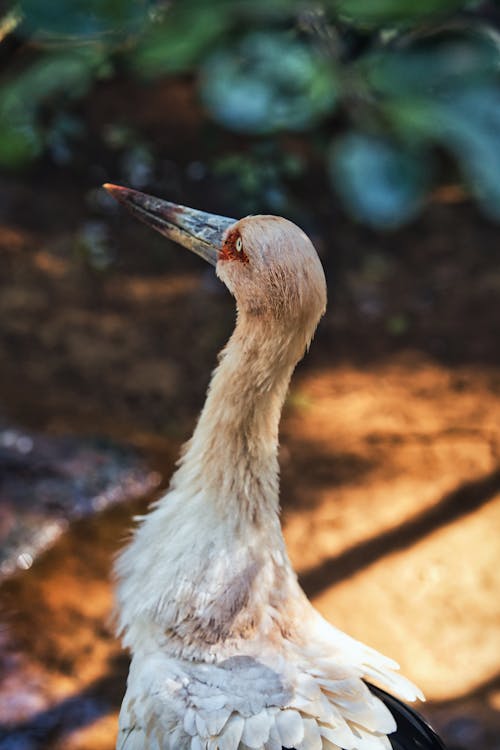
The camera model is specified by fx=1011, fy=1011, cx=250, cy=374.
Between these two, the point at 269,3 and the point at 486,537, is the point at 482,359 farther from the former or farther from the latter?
the point at 269,3

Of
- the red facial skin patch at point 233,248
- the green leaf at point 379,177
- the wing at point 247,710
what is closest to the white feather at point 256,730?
the wing at point 247,710

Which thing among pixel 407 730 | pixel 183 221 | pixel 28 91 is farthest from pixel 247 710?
pixel 28 91

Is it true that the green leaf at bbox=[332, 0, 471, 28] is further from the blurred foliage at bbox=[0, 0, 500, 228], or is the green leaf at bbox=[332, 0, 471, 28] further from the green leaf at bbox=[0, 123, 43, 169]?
the green leaf at bbox=[0, 123, 43, 169]

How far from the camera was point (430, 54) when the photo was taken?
4.05m

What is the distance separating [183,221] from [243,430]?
56 centimetres

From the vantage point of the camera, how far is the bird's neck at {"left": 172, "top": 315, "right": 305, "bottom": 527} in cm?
241

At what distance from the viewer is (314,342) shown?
5.09 metres

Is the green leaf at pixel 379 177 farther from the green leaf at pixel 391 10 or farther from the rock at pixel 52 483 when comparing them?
the rock at pixel 52 483

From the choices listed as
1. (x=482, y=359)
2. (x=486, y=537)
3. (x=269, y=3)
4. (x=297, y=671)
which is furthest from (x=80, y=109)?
(x=297, y=671)

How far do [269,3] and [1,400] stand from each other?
203cm

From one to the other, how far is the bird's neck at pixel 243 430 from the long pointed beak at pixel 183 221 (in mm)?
238

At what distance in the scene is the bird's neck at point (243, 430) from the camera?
2410mm

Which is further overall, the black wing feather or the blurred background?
the blurred background

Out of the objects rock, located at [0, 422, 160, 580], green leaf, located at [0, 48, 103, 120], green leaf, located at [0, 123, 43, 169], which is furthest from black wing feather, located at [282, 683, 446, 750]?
green leaf, located at [0, 48, 103, 120]
